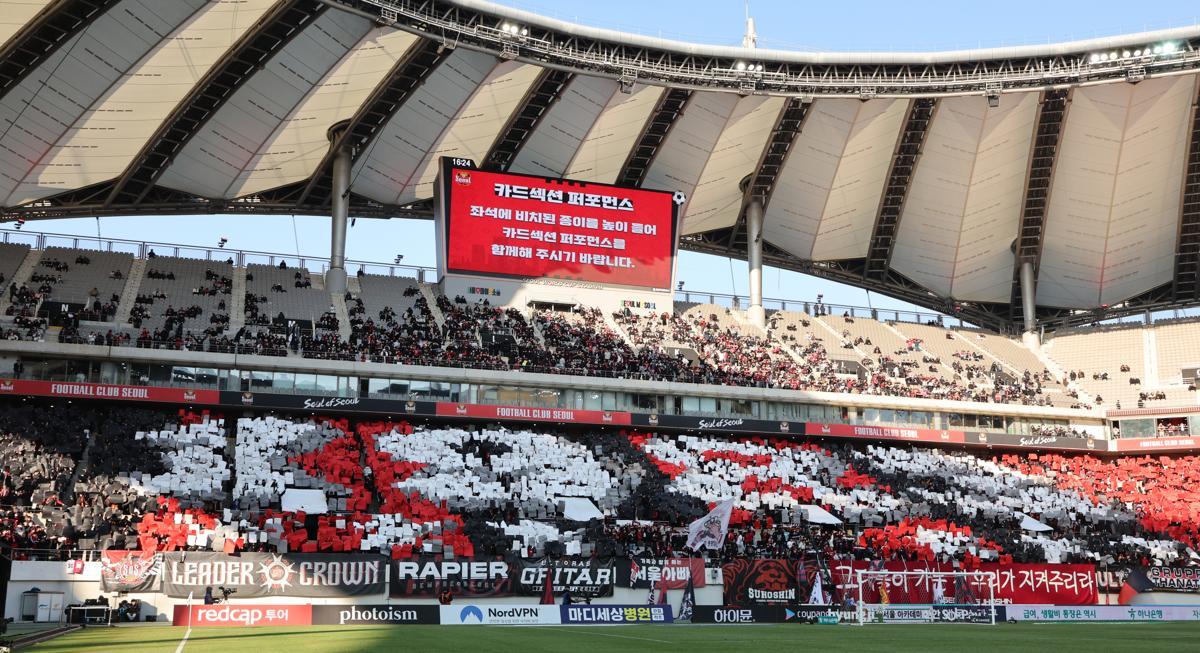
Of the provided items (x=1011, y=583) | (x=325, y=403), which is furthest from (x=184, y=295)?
(x=1011, y=583)

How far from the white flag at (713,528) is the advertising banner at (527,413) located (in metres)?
16.1

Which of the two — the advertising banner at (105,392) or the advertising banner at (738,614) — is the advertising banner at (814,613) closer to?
the advertising banner at (738,614)

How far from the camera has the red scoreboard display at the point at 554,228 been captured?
62.4 meters

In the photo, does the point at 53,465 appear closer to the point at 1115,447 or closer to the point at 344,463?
the point at 344,463

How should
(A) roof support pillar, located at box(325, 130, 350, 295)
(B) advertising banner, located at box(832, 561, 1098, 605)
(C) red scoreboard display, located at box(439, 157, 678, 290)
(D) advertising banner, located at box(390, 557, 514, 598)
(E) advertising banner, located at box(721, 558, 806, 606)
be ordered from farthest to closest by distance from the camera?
(C) red scoreboard display, located at box(439, 157, 678, 290)
(A) roof support pillar, located at box(325, 130, 350, 295)
(B) advertising banner, located at box(832, 561, 1098, 605)
(E) advertising banner, located at box(721, 558, 806, 606)
(D) advertising banner, located at box(390, 557, 514, 598)

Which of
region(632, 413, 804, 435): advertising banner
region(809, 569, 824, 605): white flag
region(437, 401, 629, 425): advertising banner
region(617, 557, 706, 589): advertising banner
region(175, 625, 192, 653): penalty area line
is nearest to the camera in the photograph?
region(175, 625, 192, 653): penalty area line

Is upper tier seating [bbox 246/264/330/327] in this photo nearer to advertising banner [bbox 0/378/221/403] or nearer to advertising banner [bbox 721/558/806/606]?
advertising banner [bbox 0/378/221/403]

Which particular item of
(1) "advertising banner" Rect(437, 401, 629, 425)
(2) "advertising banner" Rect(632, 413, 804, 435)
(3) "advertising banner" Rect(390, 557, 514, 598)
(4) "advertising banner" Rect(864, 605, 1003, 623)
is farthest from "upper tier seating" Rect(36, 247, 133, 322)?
(4) "advertising banner" Rect(864, 605, 1003, 623)

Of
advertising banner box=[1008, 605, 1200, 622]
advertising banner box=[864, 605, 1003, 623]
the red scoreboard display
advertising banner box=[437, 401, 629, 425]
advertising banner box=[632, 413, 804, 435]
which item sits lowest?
advertising banner box=[1008, 605, 1200, 622]

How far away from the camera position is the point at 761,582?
42.9 meters

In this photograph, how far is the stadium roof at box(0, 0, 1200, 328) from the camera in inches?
1940

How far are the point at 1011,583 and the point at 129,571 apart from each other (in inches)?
1292

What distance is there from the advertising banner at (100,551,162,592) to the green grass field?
4971mm

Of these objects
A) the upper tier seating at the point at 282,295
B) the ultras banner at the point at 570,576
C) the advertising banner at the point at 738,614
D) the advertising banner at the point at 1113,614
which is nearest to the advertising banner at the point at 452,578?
the ultras banner at the point at 570,576
